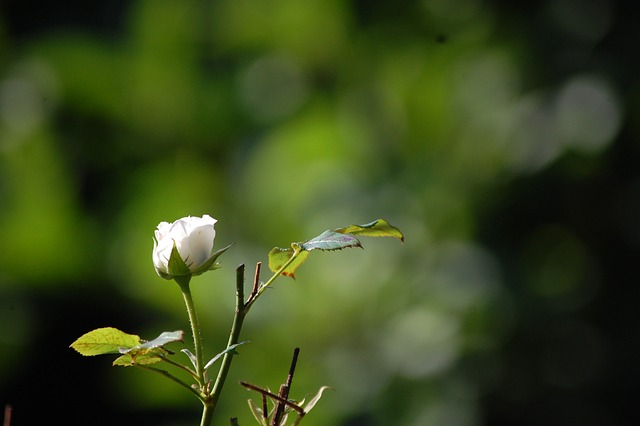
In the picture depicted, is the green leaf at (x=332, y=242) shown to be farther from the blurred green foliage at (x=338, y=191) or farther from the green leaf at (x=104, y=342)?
the blurred green foliage at (x=338, y=191)

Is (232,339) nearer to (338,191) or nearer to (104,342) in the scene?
(104,342)

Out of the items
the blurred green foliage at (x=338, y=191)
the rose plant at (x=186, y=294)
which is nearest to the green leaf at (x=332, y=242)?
the rose plant at (x=186, y=294)

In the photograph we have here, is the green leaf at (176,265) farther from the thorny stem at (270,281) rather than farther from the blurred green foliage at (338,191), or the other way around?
the blurred green foliage at (338,191)

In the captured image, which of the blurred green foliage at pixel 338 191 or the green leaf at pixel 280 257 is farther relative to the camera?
the blurred green foliage at pixel 338 191

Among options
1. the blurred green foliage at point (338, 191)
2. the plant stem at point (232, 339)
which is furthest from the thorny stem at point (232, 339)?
the blurred green foliage at point (338, 191)

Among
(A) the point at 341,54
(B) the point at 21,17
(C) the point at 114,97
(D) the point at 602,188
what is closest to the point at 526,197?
(D) the point at 602,188

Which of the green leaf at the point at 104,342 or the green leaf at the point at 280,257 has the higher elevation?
the green leaf at the point at 280,257

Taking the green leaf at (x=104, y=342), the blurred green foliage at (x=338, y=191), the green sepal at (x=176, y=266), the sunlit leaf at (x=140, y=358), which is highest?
the blurred green foliage at (x=338, y=191)
